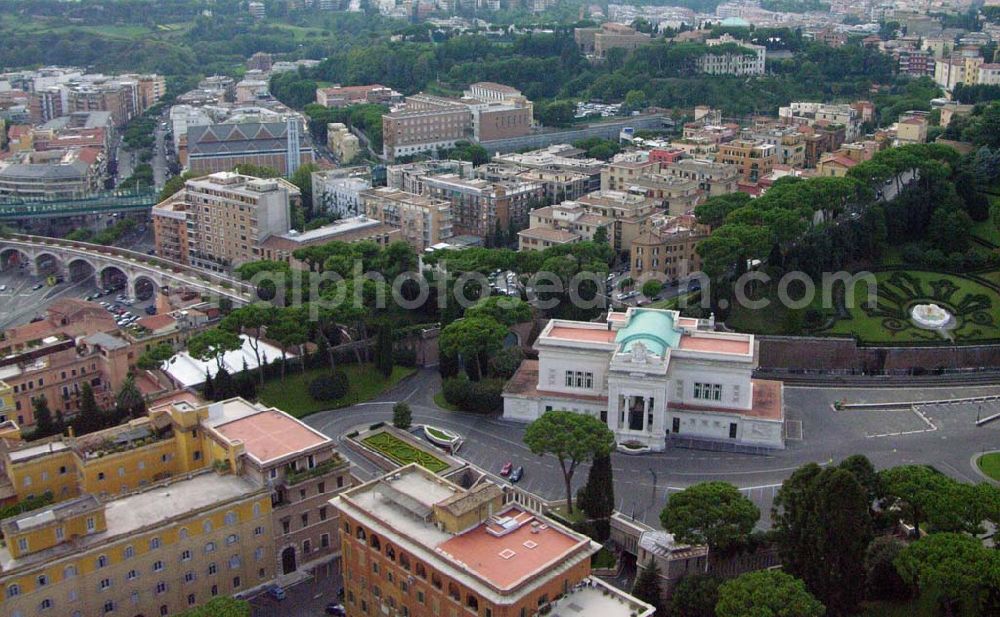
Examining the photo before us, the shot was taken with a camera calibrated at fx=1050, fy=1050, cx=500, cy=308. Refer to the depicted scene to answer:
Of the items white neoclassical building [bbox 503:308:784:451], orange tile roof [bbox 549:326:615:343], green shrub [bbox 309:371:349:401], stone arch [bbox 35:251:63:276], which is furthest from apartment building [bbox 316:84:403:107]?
white neoclassical building [bbox 503:308:784:451]

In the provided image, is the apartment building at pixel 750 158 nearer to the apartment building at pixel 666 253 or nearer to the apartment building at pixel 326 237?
the apartment building at pixel 666 253

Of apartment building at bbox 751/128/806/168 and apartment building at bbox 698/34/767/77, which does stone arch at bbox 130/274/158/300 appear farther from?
apartment building at bbox 698/34/767/77

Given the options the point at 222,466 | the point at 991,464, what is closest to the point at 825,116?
the point at 991,464

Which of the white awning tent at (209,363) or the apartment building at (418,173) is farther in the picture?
the apartment building at (418,173)

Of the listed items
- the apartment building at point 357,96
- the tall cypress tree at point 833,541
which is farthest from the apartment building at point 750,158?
the tall cypress tree at point 833,541

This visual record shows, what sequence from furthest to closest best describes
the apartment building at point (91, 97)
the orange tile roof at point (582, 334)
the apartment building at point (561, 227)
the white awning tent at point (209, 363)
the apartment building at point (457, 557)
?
the apartment building at point (91, 97) < the apartment building at point (561, 227) < the white awning tent at point (209, 363) < the orange tile roof at point (582, 334) < the apartment building at point (457, 557)

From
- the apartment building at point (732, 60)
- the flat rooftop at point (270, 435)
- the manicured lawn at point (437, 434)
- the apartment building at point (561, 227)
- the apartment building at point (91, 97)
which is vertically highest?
the apartment building at point (732, 60)
